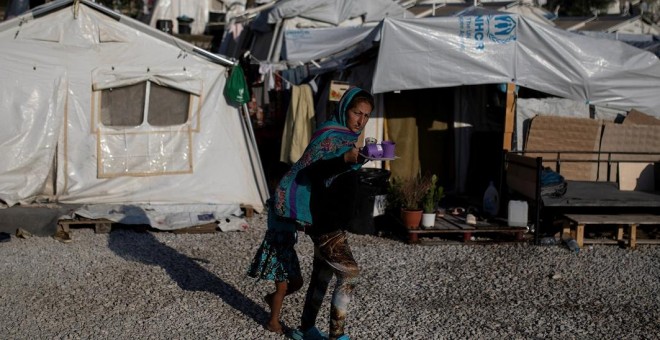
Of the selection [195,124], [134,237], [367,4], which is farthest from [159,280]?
[367,4]

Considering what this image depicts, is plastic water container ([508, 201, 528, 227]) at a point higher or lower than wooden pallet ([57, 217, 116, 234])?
higher

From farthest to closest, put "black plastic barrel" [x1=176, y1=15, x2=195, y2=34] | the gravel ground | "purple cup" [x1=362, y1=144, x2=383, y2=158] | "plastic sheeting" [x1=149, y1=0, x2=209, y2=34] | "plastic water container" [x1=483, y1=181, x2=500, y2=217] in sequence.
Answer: "plastic sheeting" [x1=149, y1=0, x2=209, y2=34]
"black plastic barrel" [x1=176, y1=15, x2=195, y2=34]
"plastic water container" [x1=483, y1=181, x2=500, y2=217]
the gravel ground
"purple cup" [x1=362, y1=144, x2=383, y2=158]

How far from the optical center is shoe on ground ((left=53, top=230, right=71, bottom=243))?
8.43 meters

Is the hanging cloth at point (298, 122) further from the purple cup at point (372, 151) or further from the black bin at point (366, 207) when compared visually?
the purple cup at point (372, 151)

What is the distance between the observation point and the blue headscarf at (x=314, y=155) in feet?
14.6

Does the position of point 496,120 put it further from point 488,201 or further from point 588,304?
point 588,304

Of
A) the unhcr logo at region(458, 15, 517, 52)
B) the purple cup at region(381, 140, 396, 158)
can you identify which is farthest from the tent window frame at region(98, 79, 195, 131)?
the purple cup at region(381, 140, 396, 158)

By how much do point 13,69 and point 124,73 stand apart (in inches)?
52.9

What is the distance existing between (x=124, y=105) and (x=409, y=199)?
3968mm

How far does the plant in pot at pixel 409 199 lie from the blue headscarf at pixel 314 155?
13.1ft

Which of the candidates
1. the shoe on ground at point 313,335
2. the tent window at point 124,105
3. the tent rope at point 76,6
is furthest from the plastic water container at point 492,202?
the tent rope at point 76,6

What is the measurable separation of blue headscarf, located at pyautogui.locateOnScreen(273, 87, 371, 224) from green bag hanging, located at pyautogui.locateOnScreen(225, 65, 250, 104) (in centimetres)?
515

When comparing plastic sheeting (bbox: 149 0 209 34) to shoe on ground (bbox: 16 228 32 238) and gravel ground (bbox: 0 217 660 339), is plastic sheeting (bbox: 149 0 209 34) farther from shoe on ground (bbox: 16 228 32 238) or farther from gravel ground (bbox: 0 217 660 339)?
gravel ground (bbox: 0 217 660 339)

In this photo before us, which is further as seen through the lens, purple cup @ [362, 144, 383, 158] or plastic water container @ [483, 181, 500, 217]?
plastic water container @ [483, 181, 500, 217]
